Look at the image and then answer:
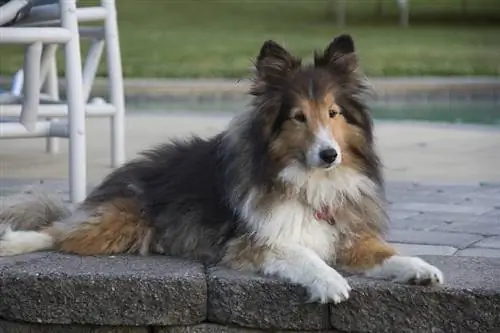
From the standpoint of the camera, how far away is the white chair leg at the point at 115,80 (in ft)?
21.4

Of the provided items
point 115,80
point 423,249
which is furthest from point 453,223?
point 115,80

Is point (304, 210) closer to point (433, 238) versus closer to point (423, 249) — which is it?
point (423, 249)

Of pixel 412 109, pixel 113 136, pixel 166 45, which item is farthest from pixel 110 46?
pixel 166 45

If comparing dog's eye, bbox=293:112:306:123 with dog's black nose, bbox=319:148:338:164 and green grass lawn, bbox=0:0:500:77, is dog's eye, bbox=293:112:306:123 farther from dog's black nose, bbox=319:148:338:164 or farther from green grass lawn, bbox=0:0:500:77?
green grass lawn, bbox=0:0:500:77

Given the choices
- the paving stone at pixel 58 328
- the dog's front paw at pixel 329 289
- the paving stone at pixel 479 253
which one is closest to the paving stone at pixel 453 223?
the paving stone at pixel 479 253

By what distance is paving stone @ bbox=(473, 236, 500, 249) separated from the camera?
14.7 feet

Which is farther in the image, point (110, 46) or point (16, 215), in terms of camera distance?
point (110, 46)

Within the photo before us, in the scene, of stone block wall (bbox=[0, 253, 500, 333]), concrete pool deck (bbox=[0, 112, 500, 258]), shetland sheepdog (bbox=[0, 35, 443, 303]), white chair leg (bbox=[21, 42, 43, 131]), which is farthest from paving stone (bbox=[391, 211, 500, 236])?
white chair leg (bbox=[21, 42, 43, 131])

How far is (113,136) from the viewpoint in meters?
6.69

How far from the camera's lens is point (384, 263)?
3.73 meters

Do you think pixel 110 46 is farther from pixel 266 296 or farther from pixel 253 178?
pixel 266 296

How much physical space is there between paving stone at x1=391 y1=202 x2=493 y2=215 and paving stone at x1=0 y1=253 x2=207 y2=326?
2.02m

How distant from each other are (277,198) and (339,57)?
0.60 meters

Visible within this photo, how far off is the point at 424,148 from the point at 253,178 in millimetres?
4598
